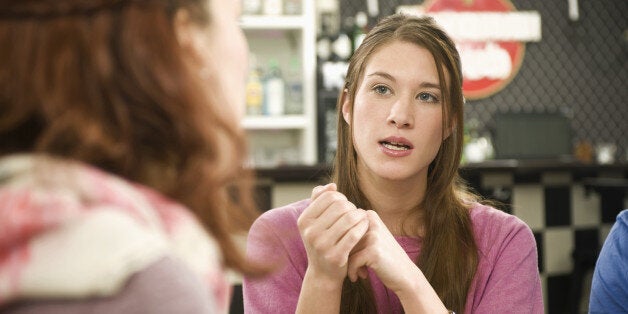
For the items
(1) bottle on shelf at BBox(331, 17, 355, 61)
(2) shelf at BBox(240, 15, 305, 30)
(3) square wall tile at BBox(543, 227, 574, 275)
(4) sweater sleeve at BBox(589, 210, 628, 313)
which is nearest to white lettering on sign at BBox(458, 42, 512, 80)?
(1) bottle on shelf at BBox(331, 17, 355, 61)

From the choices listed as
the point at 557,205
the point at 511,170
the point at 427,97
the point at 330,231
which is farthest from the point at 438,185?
the point at 557,205

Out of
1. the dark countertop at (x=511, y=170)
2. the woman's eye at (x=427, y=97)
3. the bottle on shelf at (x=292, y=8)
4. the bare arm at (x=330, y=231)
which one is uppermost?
the bottle on shelf at (x=292, y=8)

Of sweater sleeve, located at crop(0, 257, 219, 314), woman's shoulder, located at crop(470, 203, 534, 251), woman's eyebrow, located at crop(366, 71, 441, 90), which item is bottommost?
woman's shoulder, located at crop(470, 203, 534, 251)

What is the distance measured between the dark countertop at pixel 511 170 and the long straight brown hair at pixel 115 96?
2.14 meters

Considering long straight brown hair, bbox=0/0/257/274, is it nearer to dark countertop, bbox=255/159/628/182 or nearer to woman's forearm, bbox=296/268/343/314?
woman's forearm, bbox=296/268/343/314

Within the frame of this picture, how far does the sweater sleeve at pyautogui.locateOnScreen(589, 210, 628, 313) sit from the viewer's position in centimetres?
132

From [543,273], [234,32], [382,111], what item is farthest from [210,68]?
[543,273]

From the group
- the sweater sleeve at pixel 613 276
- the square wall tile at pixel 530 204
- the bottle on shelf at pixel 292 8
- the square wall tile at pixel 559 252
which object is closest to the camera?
the sweater sleeve at pixel 613 276

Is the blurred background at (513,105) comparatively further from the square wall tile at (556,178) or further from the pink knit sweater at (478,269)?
the pink knit sweater at (478,269)

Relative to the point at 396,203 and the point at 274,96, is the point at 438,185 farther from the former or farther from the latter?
the point at 274,96

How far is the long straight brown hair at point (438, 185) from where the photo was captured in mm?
1408

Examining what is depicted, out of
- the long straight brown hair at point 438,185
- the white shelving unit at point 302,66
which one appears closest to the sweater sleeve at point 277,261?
the long straight brown hair at point 438,185

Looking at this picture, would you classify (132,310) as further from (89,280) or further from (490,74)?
(490,74)

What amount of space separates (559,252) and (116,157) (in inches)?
127
